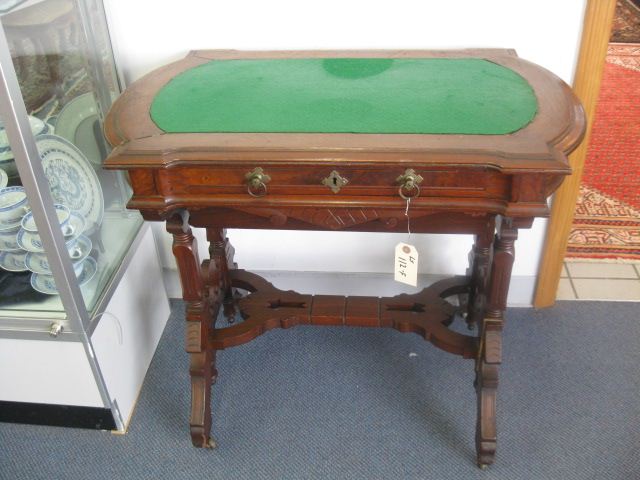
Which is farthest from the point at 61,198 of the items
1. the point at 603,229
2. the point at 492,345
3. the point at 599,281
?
the point at 603,229

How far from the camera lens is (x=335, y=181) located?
1.29 metres

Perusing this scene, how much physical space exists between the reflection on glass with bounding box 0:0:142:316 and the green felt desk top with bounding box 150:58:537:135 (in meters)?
0.32

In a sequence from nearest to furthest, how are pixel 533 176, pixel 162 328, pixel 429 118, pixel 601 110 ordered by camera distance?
pixel 533 176
pixel 429 118
pixel 162 328
pixel 601 110

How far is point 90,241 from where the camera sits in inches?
69.3

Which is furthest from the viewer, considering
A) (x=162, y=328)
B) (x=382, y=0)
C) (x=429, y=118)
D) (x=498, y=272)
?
(x=162, y=328)

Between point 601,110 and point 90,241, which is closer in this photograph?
point 90,241

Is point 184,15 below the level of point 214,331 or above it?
above

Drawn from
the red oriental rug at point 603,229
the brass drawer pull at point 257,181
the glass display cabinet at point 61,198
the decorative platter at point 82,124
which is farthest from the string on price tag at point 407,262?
the red oriental rug at point 603,229

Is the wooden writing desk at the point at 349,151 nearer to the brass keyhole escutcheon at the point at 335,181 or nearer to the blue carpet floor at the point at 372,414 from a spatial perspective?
the brass keyhole escutcheon at the point at 335,181

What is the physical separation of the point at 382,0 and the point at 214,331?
3.35 ft

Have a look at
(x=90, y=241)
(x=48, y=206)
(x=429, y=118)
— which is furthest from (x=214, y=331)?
(x=429, y=118)

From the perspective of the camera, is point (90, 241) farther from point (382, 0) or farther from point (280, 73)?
point (382, 0)

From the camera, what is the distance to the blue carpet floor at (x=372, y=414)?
1.72 metres

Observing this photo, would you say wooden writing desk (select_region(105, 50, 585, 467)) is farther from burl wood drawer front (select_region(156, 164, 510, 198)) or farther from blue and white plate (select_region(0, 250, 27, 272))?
blue and white plate (select_region(0, 250, 27, 272))
